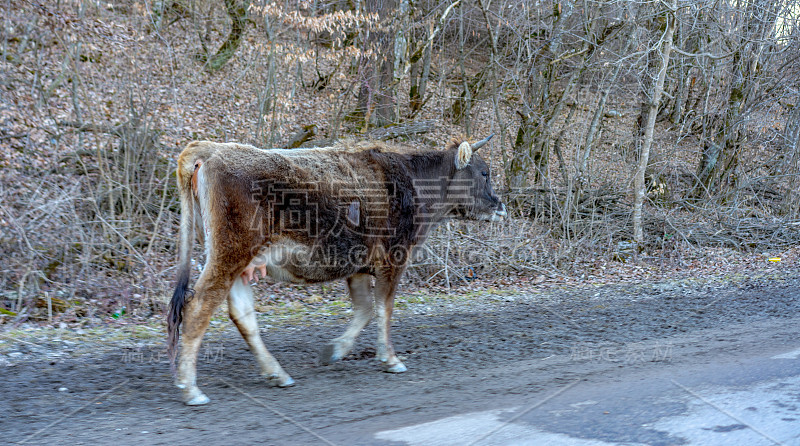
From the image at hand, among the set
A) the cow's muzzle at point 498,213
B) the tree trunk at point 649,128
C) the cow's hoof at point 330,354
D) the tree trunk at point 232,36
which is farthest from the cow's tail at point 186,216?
the tree trunk at point 232,36

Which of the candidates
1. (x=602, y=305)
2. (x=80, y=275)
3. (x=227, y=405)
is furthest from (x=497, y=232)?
(x=227, y=405)

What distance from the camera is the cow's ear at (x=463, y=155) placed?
7.93m

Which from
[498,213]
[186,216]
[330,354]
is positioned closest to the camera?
[186,216]

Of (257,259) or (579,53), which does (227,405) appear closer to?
(257,259)

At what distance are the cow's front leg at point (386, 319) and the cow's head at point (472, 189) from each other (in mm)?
1672

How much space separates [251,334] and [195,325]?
652mm

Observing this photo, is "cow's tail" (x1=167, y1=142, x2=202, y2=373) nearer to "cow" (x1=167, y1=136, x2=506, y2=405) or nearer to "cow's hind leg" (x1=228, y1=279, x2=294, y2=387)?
"cow" (x1=167, y1=136, x2=506, y2=405)

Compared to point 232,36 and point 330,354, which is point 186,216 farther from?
point 232,36

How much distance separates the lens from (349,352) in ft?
23.6

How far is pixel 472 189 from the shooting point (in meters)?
8.23

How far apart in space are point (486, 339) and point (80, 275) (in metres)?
5.75

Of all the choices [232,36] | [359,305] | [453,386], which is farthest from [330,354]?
[232,36]

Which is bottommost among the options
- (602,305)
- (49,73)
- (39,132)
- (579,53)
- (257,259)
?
(602,305)

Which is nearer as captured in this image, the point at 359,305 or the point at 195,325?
the point at 195,325
